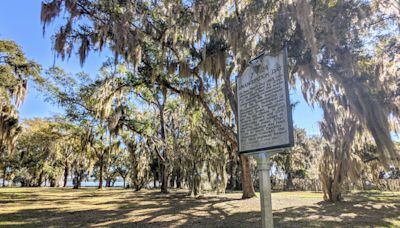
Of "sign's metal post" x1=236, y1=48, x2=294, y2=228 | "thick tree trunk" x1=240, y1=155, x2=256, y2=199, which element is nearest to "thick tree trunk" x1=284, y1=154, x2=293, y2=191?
"thick tree trunk" x1=240, y1=155, x2=256, y2=199

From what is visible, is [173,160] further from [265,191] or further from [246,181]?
[265,191]

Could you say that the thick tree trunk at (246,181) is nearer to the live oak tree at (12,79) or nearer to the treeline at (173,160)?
the treeline at (173,160)

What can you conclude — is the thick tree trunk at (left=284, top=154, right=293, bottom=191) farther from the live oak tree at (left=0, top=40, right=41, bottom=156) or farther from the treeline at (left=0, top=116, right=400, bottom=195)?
the live oak tree at (left=0, top=40, right=41, bottom=156)

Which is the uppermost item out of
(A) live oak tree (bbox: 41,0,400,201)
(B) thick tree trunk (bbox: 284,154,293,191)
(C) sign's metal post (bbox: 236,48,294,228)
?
(A) live oak tree (bbox: 41,0,400,201)

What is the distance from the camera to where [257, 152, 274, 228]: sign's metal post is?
3.52 meters

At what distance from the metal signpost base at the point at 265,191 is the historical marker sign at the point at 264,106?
15cm

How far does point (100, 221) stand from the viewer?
7.06 m

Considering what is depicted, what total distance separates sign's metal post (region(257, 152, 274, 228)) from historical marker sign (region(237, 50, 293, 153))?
16cm

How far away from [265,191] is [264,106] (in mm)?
1155

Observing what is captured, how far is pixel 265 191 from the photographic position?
11.9 ft

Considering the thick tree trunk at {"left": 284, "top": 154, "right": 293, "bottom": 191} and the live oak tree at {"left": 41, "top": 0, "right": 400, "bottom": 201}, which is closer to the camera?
the live oak tree at {"left": 41, "top": 0, "right": 400, "bottom": 201}

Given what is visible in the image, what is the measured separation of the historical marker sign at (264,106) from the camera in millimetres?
3555

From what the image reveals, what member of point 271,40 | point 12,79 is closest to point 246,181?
point 271,40

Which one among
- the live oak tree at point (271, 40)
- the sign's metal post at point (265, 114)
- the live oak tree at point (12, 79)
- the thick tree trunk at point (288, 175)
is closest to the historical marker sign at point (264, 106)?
the sign's metal post at point (265, 114)
